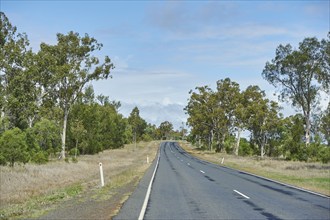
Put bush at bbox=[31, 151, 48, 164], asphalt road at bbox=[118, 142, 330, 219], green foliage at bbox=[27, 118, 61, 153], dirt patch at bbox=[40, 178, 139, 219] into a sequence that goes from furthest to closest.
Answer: green foliage at bbox=[27, 118, 61, 153]
bush at bbox=[31, 151, 48, 164]
asphalt road at bbox=[118, 142, 330, 219]
dirt patch at bbox=[40, 178, 139, 219]

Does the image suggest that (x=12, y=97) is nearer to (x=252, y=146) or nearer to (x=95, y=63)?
(x=95, y=63)

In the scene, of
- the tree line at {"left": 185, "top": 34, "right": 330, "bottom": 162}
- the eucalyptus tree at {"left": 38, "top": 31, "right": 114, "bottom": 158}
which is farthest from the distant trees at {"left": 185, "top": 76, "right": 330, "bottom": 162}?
the eucalyptus tree at {"left": 38, "top": 31, "right": 114, "bottom": 158}

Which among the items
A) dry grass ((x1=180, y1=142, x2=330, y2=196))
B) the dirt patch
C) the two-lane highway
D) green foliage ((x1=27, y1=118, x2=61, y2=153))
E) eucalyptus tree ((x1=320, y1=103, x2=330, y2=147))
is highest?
eucalyptus tree ((x1=320, y1=103, x2=330, y2=147))

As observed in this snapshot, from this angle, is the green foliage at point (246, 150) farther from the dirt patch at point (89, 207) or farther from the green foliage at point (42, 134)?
the dirt patch at point (89, 207)

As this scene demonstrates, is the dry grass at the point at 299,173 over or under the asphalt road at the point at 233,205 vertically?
over

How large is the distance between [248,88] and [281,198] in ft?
198

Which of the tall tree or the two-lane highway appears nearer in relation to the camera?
the two-lane highway

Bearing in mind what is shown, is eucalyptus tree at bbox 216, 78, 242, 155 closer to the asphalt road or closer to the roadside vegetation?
the roadside vegetation

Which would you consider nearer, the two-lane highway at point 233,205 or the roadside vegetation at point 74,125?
the two-lane highway at point 233,205

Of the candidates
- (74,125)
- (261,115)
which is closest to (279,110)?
(261,115)

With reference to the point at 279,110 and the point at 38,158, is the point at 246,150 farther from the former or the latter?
the point at 38,158

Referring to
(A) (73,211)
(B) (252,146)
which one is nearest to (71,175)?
(A) (73,211)

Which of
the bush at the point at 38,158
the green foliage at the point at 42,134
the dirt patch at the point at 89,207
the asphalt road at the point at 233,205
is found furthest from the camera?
the green foliage at the point at 42,134

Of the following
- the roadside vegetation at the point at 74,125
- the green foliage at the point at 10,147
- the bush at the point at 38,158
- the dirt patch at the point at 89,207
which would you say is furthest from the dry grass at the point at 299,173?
the green foliage at the point at 10,147
